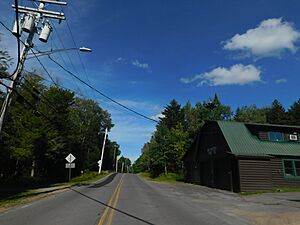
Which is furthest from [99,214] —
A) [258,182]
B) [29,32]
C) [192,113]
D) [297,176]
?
[192,113]

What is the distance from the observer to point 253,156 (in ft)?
93.5

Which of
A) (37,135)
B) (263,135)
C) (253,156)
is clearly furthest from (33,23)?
(37,135)

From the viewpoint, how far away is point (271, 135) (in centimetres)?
3178

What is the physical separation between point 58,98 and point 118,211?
Result: 4217cm

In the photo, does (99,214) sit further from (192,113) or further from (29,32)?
(192,113)

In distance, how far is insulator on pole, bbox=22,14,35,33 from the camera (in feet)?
57.6

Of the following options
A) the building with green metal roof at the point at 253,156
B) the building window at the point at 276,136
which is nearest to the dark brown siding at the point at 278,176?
the building with green metal roof at the point at 253,156

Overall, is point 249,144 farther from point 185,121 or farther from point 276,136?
point 185,121

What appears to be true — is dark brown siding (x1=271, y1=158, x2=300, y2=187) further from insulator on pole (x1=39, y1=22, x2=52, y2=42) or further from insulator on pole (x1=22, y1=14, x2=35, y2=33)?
insulator on pole (x1=22, y1=14, x2=35, y2=33)

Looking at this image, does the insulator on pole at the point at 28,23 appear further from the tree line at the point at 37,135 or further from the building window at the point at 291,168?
the building window at the point at 291,168

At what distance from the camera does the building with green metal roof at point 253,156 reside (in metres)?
28.4

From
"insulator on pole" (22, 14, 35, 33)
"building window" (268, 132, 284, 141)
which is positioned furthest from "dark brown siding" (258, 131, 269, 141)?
"insulator on pole" (22, 14, 35, 33)

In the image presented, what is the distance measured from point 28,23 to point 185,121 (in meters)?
79.8

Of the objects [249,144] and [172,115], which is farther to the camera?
[172,115]
